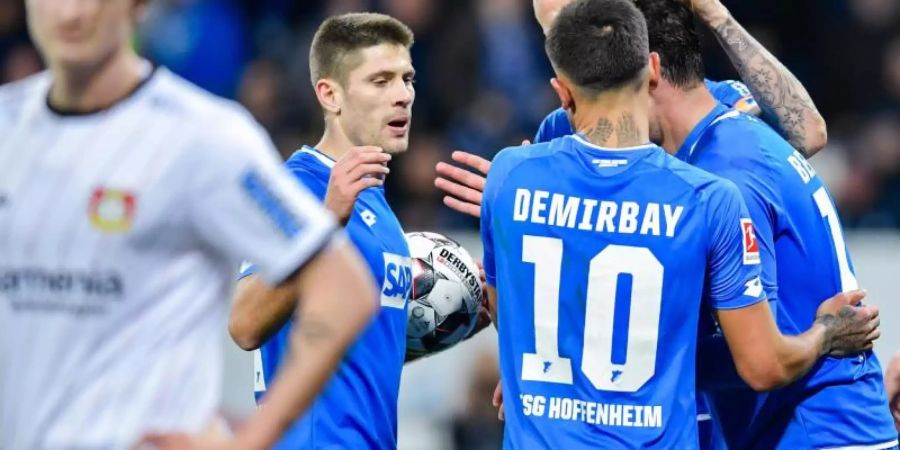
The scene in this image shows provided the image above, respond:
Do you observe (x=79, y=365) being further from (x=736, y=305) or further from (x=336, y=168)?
(x=736, y=305)

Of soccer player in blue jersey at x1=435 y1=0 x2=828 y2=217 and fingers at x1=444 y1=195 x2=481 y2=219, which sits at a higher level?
soccer player in blue jersey at x1=435 y1=0 x2=828 y2=217

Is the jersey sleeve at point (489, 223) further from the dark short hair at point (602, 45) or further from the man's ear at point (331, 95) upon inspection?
the man's ear at point (331, 95)

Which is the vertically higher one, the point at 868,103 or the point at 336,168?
the point at 868,103

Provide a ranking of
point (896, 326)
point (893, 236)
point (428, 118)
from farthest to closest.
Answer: point (428, 118), point (893, 236), point (896, 326)

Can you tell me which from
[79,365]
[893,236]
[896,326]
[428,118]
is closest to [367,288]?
[79,365]

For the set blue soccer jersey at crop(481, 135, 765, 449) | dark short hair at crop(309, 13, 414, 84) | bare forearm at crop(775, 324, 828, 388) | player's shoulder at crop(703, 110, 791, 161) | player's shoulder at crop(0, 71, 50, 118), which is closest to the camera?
player's shoulder at crop(0, 71, 50, 118)

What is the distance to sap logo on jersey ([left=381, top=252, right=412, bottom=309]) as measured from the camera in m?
5.54

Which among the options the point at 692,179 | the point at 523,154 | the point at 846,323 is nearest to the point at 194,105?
the point at 523,154

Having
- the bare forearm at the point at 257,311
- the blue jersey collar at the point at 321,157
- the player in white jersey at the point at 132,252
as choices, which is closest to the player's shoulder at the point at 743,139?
the blue jersey collar at the point at 321,157

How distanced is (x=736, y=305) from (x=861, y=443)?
94 cm

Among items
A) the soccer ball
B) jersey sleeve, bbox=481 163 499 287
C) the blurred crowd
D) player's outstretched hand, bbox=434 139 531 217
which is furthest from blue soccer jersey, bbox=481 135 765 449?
the blurred crowd

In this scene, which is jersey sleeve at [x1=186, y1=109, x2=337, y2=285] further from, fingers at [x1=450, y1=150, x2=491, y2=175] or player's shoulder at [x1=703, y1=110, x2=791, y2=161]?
player's shoulder at [x1=703, y1=110, x2=791, y2=161]

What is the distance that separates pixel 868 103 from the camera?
13.0 metres

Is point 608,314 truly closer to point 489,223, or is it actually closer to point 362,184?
Result: point 489,223
